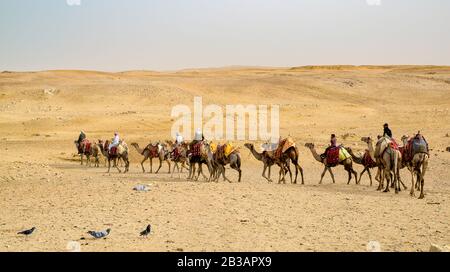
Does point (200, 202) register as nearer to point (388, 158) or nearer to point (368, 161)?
point (388, 158)

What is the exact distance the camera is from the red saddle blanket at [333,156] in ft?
68.0

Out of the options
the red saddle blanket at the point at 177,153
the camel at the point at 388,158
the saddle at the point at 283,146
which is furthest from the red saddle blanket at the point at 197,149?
the camel at the point at 388,158

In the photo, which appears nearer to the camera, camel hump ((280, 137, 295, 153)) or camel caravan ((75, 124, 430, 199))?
camel caravan ((75, 124, 430, 199))

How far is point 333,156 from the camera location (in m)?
20.8

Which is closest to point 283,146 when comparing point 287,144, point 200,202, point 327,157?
point 287,144

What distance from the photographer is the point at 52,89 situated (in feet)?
185

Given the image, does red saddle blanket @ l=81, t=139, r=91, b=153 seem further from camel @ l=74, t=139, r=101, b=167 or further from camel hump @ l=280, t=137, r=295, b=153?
camel hump @ l=280, t=137, r=295, b=153

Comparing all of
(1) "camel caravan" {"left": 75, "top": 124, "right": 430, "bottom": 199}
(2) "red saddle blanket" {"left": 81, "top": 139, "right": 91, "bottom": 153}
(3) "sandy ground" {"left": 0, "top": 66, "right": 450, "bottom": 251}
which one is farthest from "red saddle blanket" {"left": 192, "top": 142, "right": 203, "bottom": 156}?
(2) "red saddle blanket" {"left": 81, "top": 139, "right": 91, "bottom": 153}

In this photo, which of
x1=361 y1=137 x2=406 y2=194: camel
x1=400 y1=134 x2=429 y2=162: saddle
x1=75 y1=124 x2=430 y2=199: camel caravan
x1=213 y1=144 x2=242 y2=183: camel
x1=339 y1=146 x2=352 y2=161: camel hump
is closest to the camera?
x1=400 y1=134 x2=429 y2=162: saddle

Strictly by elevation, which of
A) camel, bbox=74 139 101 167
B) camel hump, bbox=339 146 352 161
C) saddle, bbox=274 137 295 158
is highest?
saddle, bbox=274 137 295 158

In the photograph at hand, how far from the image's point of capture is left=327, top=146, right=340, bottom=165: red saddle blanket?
68.0 ft

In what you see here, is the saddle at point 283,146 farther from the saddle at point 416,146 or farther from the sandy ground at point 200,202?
the saddle at point 416,146
